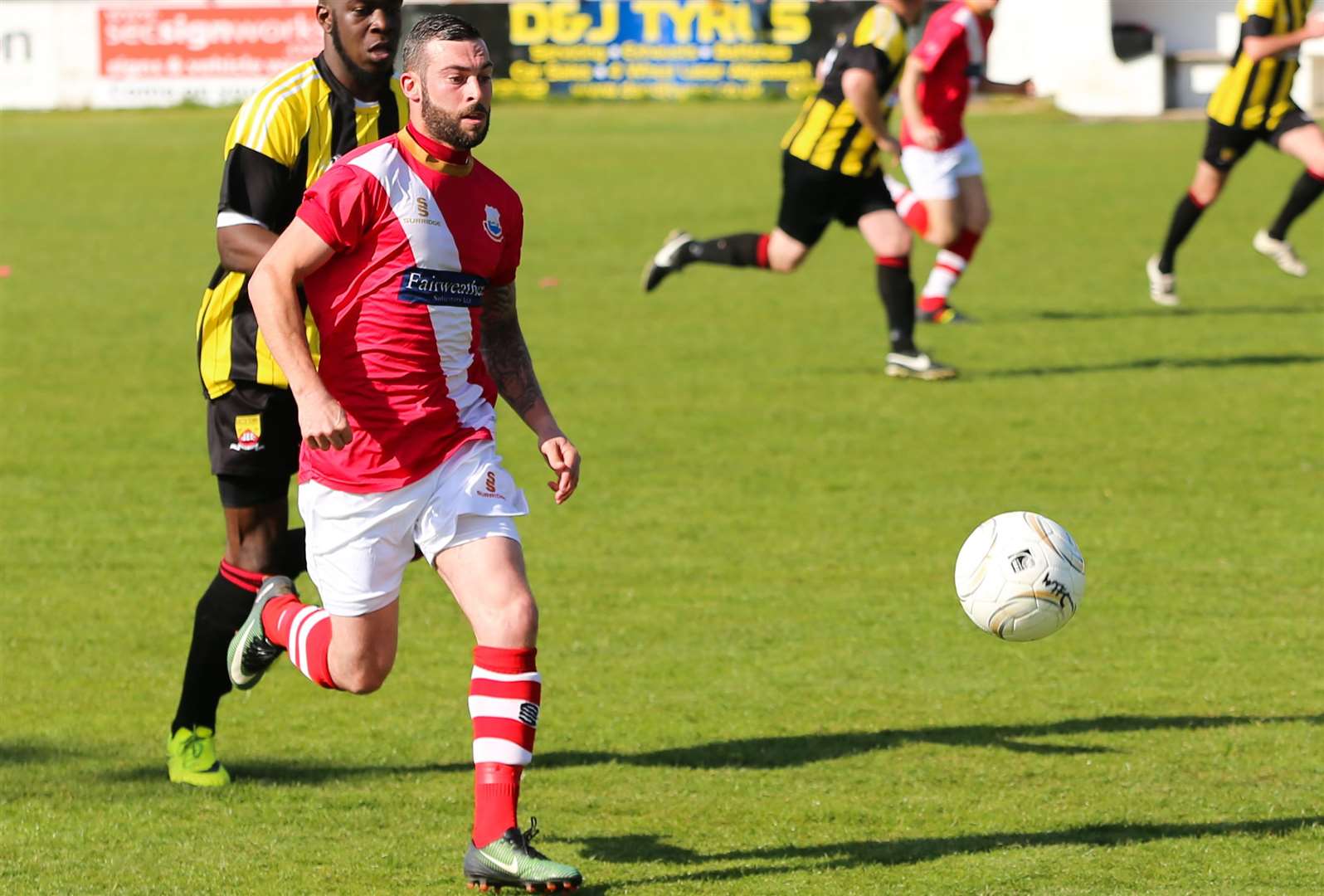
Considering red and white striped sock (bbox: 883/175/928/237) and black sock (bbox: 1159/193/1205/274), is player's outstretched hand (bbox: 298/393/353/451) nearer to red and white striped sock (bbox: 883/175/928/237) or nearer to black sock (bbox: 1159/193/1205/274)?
red and white striped sock (bbox: 883/175/928/237)

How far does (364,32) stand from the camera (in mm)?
5000

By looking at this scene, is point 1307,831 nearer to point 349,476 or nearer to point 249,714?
point 349,476

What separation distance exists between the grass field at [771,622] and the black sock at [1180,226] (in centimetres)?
37

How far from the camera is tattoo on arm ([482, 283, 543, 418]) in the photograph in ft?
15.6

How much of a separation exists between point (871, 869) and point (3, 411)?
23.9ft

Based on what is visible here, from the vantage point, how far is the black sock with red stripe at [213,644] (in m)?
5.18

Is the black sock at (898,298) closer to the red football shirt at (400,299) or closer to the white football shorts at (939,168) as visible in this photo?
the white football shorts at (939,168)

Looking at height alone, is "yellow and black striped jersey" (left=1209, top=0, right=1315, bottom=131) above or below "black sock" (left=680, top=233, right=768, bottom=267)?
above

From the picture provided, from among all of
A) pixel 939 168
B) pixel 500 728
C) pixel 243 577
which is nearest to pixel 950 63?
pixel 939 168

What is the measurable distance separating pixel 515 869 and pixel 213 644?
1.36 meters

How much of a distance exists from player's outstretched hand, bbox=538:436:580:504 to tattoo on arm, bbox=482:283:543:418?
154 millimetres

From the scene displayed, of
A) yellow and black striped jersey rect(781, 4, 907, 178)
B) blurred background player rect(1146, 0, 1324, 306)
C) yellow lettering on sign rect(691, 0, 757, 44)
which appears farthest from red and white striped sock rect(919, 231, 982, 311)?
yellow lettering on sign rect(691, 0, 757, 44)

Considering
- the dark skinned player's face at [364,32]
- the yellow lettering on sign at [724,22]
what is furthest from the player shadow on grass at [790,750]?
the yellow lettering on sign at [724,22]

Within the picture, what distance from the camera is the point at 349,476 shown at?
446 centimetres
